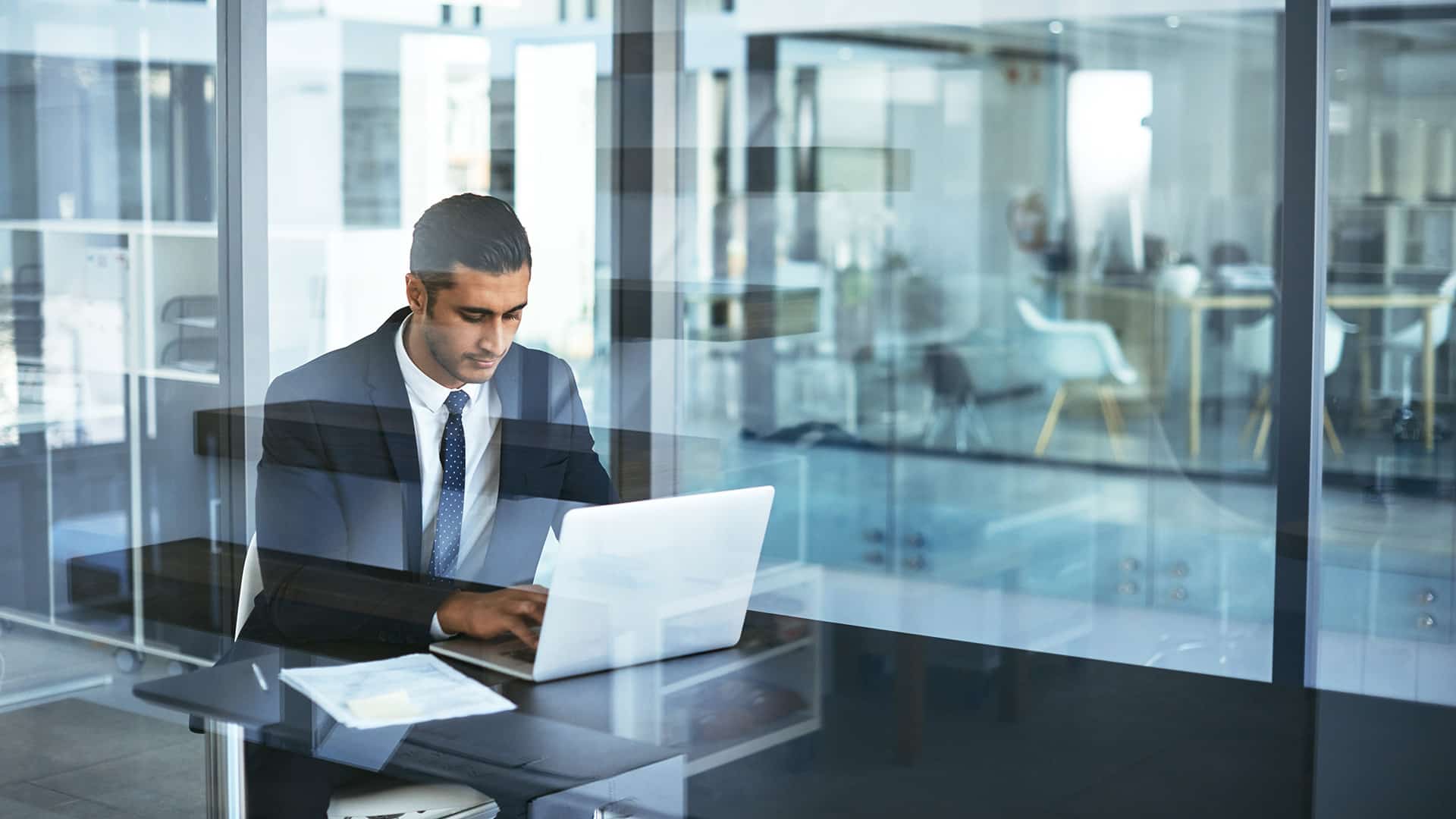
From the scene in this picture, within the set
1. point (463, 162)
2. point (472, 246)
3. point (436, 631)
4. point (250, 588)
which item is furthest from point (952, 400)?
point (436, 631)

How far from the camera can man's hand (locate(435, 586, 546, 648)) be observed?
5.52ft

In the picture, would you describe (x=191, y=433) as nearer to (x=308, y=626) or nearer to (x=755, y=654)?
(x=308, y=626)

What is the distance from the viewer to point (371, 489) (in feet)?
7.70

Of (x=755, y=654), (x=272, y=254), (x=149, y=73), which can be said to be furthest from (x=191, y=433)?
(x=755, y=654)

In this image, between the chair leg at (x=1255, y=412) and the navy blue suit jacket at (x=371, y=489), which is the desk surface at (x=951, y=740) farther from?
the chair leg at (x=1255, y=412)

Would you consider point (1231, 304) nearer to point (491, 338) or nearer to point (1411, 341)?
point (1411, 341)

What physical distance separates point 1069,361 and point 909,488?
0.83 meters

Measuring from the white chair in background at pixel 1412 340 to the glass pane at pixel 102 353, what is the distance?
3775mm

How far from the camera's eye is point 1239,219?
543 cm

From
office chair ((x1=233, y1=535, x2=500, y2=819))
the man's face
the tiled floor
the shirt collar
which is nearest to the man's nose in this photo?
the man's face

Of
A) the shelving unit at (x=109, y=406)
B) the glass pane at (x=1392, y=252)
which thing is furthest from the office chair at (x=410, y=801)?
the glass pane at (x=1392, y=252)

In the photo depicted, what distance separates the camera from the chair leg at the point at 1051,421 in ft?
19.0

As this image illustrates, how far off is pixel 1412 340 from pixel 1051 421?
1430 millimetres

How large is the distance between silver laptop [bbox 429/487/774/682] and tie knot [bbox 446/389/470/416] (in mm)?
730
